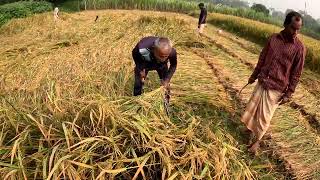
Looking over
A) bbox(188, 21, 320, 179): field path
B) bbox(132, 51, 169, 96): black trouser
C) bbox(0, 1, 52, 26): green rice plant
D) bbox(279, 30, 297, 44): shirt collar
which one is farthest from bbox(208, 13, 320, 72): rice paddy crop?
bbox(0, 1, 52, 26): green rice plant

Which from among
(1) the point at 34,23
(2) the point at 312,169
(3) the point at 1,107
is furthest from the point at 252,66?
(1) the point at 34,23

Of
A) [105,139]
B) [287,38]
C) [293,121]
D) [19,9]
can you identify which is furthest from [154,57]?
[19,9]

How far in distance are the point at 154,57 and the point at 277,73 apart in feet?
4.27

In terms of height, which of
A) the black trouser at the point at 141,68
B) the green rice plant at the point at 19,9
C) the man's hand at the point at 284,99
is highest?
the black trouser at the point at 141,68

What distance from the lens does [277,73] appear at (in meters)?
5.21

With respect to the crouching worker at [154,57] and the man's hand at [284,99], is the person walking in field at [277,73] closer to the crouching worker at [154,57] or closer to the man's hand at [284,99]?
the man's hand at [284,99]

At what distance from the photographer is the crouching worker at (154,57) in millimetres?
4492

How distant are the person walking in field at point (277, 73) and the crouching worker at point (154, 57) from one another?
0.98 metres

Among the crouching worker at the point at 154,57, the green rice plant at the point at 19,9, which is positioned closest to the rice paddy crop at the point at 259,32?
the crouching worker at the point at 154,57

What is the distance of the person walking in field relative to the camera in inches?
202

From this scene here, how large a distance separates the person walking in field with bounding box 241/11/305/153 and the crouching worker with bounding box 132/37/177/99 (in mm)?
984

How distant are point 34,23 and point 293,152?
10.7 meters

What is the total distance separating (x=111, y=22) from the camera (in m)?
13.6

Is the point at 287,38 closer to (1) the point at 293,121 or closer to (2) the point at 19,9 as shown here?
(1) the point at 293,121
